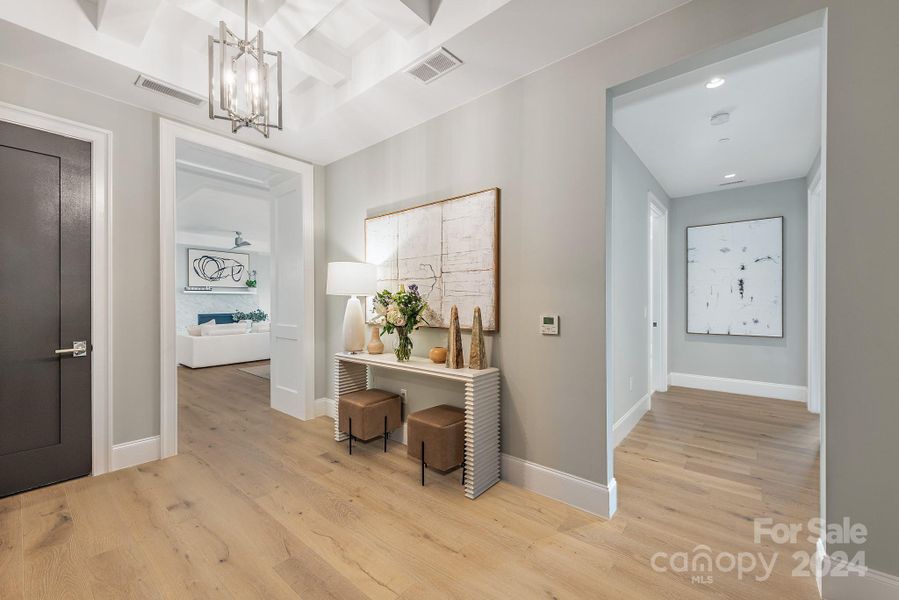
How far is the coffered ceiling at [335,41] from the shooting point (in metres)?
1.99

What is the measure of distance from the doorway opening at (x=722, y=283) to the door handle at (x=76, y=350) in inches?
134

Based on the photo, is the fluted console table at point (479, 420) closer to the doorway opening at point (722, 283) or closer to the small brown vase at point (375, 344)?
the small brown vase at point (375, 344)

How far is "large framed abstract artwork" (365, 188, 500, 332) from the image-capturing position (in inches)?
102

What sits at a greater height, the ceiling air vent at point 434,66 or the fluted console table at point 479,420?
the ceiling air vent at point 434,66

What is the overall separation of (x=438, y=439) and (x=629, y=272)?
239 centimetres

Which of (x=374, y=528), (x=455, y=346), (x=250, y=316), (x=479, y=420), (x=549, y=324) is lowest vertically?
(x=374, y=528)

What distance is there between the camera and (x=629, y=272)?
138 inches

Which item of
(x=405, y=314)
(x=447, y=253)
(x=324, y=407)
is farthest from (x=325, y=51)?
(x=324, y=407)

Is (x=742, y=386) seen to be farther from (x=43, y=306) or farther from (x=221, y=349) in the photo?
(x=221, y=349)

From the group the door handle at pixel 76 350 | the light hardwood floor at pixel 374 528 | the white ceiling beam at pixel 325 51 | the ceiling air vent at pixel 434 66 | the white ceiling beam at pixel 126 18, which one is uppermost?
the white ceiling beam at pixel 325 51

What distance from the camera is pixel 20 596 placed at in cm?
154

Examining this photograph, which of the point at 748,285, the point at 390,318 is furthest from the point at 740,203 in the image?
the point at 390,318

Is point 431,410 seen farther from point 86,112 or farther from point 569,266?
point 86,112

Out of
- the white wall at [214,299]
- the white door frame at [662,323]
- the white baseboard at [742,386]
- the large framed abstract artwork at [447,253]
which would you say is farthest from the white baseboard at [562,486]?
the white wall at [214,299]
